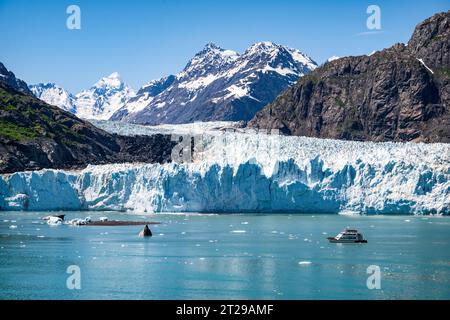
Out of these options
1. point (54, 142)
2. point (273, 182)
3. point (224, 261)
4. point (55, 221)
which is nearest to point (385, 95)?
point (54, 142)

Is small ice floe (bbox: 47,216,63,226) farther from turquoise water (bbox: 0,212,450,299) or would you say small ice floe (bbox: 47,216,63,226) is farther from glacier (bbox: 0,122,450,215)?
glacier (bbox: 0,122,450,215)

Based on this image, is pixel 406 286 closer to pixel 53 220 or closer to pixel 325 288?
pixel 325 288

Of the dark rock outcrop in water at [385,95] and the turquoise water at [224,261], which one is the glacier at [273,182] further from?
the dark rock outcrop in water at [385,95]

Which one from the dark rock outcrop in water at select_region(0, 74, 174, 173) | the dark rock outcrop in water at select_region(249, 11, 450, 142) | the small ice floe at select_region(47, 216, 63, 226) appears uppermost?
the dark rock outcrop in water at select_region(249, 11, 450, 142)

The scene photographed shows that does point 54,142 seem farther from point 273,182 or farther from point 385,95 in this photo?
point 385,95

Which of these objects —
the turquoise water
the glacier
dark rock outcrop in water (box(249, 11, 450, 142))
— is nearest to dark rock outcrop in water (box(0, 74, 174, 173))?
the glacier
